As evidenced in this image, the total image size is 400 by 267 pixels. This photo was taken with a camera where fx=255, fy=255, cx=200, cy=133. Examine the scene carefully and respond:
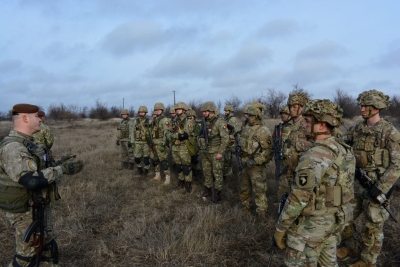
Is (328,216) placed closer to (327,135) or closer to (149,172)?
(327,135)

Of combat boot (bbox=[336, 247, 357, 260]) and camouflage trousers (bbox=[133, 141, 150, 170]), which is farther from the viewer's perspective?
camouflage trousers (bbox=[133, 141, 150, 170])

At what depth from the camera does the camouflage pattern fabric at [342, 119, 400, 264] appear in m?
3.17

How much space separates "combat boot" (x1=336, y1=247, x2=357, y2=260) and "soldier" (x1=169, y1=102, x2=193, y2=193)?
3.84 metres

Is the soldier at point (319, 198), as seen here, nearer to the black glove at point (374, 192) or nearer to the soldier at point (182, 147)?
the black glove at point (374, 192)

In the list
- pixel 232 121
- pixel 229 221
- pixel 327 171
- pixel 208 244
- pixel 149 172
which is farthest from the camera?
pixel 149 172

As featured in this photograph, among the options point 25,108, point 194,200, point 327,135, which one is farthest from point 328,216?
point 194,200

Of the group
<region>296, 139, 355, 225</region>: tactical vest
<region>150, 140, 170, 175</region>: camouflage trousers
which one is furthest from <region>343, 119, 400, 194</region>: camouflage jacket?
<region>150, 140, 170, 175</region>: camouflage trousers

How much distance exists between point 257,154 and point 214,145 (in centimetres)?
145

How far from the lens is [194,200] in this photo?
246 inches

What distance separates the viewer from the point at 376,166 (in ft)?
11.0

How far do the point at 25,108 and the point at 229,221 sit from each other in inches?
147

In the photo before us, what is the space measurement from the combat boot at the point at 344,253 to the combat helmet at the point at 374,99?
2.16m

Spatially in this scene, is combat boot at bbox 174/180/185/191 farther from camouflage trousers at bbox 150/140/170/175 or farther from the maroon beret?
the maroon beret

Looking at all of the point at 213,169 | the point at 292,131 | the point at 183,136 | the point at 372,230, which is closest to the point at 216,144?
the point at 213,169
